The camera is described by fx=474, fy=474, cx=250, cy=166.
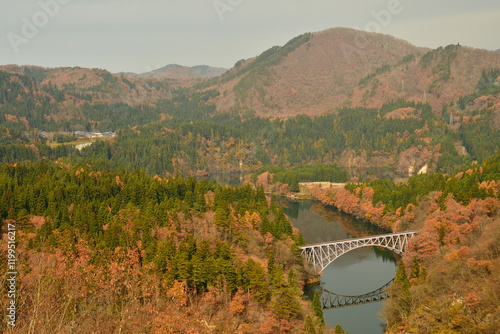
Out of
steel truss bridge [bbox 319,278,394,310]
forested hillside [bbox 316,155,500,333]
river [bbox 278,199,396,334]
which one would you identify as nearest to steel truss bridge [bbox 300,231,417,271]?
river [bbox 278,199,396,334]

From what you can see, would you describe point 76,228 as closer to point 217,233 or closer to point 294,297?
point 217,233

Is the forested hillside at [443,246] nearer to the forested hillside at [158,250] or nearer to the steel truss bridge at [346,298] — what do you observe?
the steel truss bridge at [346,298]

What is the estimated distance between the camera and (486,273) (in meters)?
48.7

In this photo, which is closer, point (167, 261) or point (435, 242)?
point (167, 261)

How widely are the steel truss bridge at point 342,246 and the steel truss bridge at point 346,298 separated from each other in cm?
583

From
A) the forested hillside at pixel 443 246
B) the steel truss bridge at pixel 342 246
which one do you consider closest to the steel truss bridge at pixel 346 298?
the forested hillside at pixel 443 246

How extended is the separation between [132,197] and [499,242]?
59913 mm

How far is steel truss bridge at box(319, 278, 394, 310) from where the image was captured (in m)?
66.1

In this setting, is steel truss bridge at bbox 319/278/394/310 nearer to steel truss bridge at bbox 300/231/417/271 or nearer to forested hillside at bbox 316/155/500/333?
forested hillside at bbox 316/155/500/333

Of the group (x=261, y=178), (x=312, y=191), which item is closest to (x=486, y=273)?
(x=312, y=191)

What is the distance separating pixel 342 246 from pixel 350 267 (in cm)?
670

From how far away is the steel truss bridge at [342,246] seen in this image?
73.9m

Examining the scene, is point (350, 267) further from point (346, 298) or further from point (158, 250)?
point (158, 250)

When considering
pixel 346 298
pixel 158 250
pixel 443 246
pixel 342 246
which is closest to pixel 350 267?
pixel 342 246
